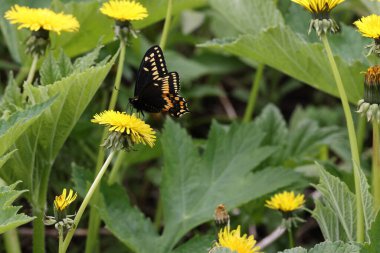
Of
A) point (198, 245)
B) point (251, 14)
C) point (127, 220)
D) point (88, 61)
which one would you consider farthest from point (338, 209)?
point (251, 14)

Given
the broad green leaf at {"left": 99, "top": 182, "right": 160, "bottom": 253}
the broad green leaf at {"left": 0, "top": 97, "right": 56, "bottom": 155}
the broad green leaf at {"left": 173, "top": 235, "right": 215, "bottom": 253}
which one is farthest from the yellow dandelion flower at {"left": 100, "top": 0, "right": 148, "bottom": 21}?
the broad green leaf at {"left": 173, "top": 235, "right": 215, "bottom": 253}

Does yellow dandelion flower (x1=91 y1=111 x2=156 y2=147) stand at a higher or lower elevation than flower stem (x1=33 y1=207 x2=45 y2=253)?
higher

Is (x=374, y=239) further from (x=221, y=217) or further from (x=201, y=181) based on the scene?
(x=201, y=181)

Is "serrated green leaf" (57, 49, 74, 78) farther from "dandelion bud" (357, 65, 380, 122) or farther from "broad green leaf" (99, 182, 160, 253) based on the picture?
"dandelion bud" (357, 65, 380, 122)

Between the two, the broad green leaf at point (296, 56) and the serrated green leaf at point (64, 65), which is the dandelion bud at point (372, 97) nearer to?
the broad green leaf at point (296, 56)

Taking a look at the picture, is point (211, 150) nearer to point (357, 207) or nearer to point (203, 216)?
point (203, 216)

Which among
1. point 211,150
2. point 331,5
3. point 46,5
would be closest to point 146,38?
point 46,5
